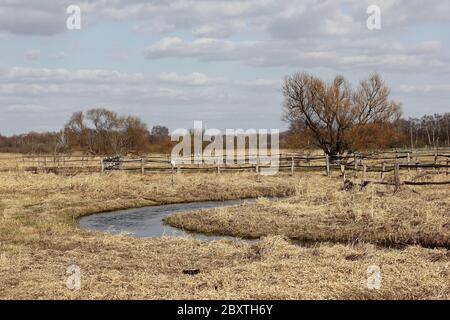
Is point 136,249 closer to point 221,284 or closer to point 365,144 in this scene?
point 221,284

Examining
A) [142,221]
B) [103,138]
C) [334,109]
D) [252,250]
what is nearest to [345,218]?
[252,250]

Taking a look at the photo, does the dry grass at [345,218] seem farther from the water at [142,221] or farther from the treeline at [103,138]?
the treeline at [103,138]

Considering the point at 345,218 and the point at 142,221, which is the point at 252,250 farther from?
the point at 142,221

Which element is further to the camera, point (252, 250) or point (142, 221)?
point (142, 221)

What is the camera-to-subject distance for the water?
1622 centimetres

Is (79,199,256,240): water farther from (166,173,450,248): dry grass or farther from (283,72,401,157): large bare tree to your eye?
(283,72,401,157): large bare tree

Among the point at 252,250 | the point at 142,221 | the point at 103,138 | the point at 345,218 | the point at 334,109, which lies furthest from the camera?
the point at 103,138

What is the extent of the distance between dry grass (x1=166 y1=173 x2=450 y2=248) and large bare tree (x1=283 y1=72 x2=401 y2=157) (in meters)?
21.5

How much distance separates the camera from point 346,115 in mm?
41156

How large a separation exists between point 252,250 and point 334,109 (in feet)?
102

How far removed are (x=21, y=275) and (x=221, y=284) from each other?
3.78m

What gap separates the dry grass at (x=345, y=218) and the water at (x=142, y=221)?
663mm

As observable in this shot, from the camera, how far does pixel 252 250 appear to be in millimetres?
11875

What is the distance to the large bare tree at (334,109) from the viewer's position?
41.1 meters
